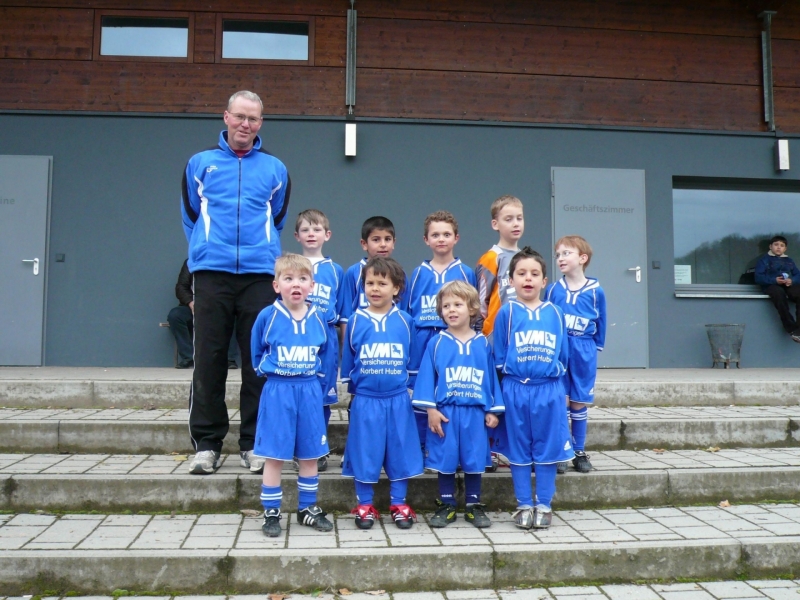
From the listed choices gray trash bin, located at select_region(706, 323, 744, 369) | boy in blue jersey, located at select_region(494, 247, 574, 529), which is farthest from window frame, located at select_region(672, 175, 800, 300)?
boy in blue jersey, located at select_region(494, 247, 574, 529)

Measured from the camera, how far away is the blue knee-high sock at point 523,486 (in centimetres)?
366

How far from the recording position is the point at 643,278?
26.8 feet

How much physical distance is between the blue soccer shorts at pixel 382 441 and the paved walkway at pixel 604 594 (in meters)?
0.63

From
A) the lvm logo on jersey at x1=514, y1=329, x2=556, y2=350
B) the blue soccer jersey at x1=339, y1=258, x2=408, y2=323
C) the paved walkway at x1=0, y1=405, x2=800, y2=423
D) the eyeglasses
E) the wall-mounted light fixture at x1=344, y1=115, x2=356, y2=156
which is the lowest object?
the paved walkway at x1=0, y1=405, x2=800, y2=423

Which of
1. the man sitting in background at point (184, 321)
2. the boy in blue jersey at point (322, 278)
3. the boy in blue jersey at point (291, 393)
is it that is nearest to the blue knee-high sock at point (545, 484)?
the boy in blue jersey at point (291, 393)

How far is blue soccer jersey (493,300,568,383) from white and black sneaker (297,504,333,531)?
1.21 meters

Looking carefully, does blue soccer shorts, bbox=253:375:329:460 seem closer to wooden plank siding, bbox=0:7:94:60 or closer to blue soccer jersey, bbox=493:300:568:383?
blue soccer jersey, bbox=493:300:568:383

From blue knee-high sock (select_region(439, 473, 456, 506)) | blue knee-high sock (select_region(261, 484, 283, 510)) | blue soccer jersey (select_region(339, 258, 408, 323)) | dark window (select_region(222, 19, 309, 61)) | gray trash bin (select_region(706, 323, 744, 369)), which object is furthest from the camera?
gray trash bin (select_region(706, 323, 744, 369))

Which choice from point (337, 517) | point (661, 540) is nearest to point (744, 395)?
point (661, 540)

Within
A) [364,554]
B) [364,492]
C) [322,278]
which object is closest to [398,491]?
[364,492]

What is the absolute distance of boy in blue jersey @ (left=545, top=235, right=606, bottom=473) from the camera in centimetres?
414

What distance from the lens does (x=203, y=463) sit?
3.90 metres

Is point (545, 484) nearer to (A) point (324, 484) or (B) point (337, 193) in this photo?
(A) point (324, 484)

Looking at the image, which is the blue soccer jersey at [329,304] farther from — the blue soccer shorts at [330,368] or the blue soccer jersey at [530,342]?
the blue soccer jersey at [530,342]
